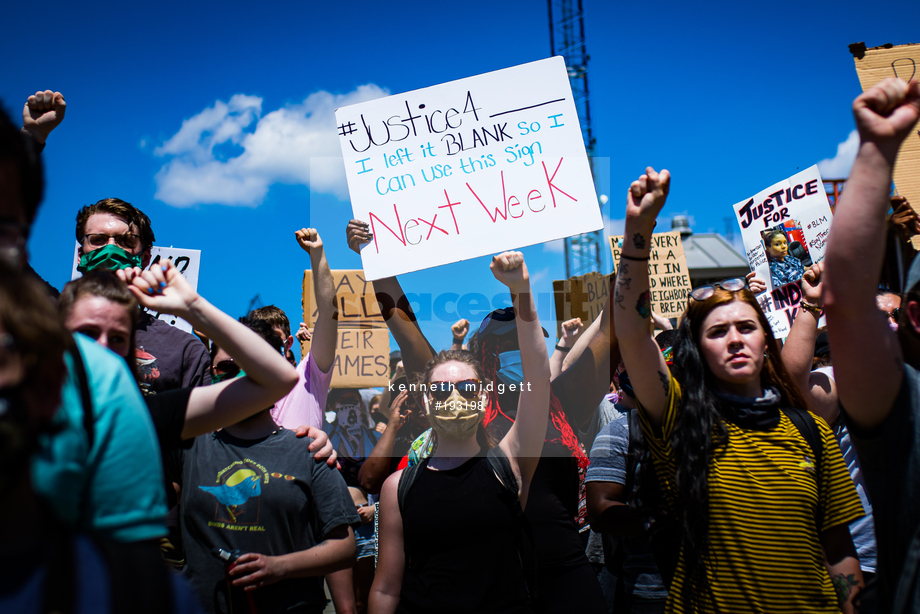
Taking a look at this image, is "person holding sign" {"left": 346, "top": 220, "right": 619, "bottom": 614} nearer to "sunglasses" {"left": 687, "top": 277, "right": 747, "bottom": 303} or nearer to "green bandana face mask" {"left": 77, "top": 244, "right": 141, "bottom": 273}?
"sunglasses" {"left": 687, "top": 277, "right": 747, "bottom": 303}

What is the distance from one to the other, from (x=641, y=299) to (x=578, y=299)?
275cm

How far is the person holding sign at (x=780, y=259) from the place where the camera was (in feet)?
14.4

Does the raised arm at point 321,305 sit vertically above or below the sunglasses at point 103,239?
below

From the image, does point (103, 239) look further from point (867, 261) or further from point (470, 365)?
point (867, 261)

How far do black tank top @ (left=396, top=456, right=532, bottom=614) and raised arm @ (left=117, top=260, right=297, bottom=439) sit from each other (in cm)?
94

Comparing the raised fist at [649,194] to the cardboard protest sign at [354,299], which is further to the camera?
the cardboard protest sign at [354,299]

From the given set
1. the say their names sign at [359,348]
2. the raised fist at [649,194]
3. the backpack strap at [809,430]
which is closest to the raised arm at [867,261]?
the raised fist at [649,194]

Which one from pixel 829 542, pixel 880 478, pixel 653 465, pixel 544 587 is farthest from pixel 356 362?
pixel 880 478

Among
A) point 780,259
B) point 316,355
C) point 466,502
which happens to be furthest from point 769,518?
point 780,259

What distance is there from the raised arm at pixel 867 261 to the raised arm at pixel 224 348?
4.51 feet

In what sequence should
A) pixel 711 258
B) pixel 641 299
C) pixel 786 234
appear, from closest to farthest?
pixel 641 299 < pixel 786 234 < pixel 711 258

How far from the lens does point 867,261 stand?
1.33m

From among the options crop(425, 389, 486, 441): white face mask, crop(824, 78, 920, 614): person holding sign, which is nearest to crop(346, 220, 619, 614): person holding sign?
crop(425, 389, 486, 441): white face mask

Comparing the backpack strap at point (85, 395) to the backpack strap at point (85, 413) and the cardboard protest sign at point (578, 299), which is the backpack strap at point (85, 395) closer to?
the backpack strap at point (85, 413)
